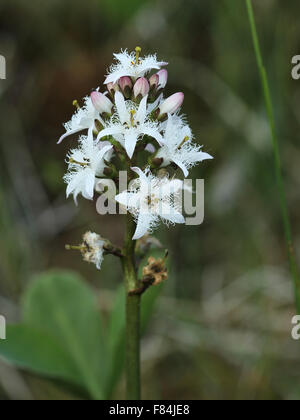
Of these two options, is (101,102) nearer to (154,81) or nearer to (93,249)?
(154,81)

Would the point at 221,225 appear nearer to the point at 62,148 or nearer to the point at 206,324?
the point at 206,324

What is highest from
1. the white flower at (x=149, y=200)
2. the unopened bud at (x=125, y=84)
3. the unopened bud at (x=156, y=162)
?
the unopened bud at (x=125, y=84)

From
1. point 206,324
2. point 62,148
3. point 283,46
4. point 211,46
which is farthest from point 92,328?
point 211,46

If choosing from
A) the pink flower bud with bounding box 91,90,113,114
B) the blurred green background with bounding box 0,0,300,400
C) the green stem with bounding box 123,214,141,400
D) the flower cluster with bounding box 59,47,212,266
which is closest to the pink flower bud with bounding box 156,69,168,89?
the flower cluster with bounding box 59,47,212,266

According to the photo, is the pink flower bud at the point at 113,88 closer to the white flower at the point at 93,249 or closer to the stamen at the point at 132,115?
the stamen at the point at 132,115

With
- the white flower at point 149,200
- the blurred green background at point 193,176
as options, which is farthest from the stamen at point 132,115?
the blurred green background at point 193,176

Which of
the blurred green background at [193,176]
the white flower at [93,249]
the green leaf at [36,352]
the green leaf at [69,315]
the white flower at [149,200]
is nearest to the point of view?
the white flower at [149,200]
